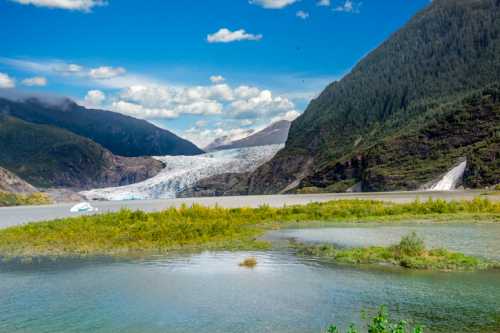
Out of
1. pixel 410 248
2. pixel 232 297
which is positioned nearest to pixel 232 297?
pixel 232 297

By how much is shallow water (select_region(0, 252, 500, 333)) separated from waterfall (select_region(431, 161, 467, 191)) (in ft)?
366

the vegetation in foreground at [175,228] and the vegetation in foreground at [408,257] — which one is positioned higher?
the vegetation in foreground at [175,228]

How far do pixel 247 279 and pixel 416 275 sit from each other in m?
7.96

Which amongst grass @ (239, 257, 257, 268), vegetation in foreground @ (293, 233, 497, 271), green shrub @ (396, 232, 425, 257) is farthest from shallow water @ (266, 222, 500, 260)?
grass @ (239, 257, 257, 268)

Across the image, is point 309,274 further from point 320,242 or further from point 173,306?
point 320,242

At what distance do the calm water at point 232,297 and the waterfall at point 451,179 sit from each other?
365 feet

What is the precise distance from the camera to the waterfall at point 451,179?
132750mm

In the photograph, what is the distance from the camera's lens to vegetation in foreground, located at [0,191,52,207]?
180125mm

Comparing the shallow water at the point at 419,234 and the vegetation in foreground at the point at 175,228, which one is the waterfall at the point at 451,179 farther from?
the shallow water at the point at 419,234

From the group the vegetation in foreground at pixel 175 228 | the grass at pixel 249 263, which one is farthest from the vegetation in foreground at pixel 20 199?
the grass at pixel 249 263

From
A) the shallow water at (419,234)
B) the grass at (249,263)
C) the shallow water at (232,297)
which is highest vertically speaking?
the shallow water at (419,234)

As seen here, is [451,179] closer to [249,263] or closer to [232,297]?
[249,263]

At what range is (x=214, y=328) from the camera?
1839 cm

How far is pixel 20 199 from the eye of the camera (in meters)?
188
